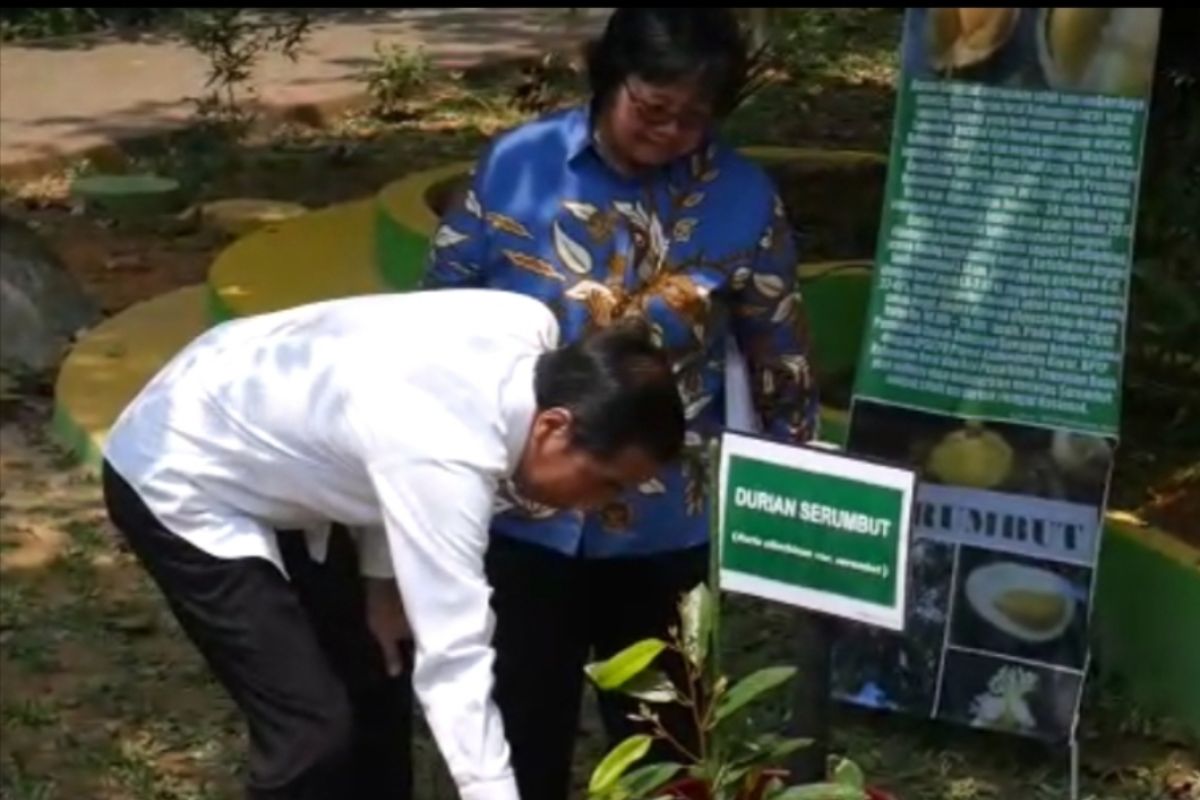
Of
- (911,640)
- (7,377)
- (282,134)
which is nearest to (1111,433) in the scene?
(911,640)

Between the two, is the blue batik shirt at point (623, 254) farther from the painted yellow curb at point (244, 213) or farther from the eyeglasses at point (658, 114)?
the painted yellow curb at point (244, 213)

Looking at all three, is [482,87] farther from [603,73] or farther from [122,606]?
[603,73]

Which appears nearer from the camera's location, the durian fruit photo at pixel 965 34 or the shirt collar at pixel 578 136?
the shirt collar at pixel 578 136

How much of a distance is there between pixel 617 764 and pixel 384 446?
19.1 inches

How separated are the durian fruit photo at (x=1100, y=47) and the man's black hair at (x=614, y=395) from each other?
65.0 inches

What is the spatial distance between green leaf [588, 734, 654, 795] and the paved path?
7.14 metres

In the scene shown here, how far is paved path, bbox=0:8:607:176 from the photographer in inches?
420

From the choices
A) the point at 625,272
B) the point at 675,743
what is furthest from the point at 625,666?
the point at 625,272

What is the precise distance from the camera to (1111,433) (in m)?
4.80

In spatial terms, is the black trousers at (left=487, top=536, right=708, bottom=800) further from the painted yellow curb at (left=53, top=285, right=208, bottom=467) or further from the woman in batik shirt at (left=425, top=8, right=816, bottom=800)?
the painted yellow curb at (left=53, top=285, right=208, bottom=467)

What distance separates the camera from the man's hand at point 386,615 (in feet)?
12.5

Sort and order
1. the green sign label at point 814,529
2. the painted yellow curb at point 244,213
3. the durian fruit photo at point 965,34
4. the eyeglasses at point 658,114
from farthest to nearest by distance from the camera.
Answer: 1. the painted yellow curb at point 244,213
2. the durian fruit photo at point 965,34
3. the eyeglasses at point 658,114
4. the green sign label at point 814,529

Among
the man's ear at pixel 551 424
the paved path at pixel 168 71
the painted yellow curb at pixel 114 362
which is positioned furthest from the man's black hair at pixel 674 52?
the paved path at pixel 168 71

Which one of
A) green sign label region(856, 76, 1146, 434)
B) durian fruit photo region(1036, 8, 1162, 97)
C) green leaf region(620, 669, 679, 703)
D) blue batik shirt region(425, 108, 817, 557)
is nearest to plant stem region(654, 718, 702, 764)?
green leaf region(620, 669, 679, 703)
